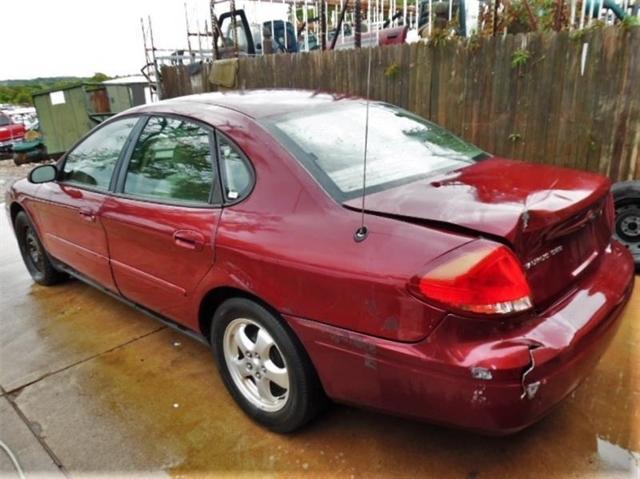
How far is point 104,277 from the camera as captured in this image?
130 inches

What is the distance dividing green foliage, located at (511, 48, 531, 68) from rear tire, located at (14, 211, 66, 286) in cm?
439

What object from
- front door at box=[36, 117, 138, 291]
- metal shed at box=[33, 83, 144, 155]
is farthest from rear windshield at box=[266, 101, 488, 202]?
metal shed at box=[33, 83, 144, 155]

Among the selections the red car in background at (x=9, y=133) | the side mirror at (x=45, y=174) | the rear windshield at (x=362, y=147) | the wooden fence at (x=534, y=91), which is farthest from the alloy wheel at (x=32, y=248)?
the red car in background at (x=9, y=133)

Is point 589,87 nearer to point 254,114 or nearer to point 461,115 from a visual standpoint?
point 461,115

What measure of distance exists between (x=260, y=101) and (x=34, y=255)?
295 centimetres

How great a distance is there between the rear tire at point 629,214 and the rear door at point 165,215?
302 centimetres

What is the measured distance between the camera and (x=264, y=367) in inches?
91.3

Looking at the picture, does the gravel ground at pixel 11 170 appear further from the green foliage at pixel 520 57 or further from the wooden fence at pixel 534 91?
the green foliage at pixel 520 57

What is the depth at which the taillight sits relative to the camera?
1635 millimetres

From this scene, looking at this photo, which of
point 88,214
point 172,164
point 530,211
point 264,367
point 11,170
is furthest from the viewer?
point 11,170

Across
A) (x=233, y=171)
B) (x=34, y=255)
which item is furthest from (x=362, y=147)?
(x=34, y=255)

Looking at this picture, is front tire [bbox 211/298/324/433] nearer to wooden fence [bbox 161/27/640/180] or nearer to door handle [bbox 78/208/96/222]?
door handle [bbox 78/208/96/222]

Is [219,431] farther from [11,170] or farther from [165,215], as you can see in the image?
[11,170]

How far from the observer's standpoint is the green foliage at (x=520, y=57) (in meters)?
4.42
